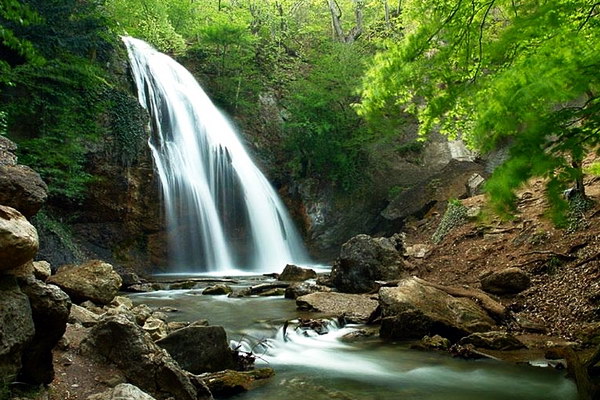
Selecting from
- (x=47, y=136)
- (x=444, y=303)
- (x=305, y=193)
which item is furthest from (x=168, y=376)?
(x=305, y=193)

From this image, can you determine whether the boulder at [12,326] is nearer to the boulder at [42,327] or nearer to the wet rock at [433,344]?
the boulder at [42,327]

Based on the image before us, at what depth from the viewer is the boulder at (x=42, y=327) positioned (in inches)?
143

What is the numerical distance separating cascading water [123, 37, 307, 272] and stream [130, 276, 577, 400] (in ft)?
35.8

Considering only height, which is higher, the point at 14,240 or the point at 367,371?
the point at 14,240

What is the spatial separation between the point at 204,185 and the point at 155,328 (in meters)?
14.2

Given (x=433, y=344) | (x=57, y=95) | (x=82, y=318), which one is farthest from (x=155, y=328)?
(x=57, y=95)

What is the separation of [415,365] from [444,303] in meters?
1.91

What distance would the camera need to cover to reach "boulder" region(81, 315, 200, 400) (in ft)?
14.3

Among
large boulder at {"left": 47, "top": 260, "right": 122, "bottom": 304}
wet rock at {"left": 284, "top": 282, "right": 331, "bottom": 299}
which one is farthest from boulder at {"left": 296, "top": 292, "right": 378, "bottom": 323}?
large boulder at {"left": 47, "top": 260, "right": 122, "bottom": 304}

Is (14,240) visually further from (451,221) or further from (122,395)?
(451,221)

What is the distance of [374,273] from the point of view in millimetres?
12242

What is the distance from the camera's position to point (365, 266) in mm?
12375

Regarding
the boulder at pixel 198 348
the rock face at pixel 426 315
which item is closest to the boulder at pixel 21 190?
the boulder at pixel 198 348

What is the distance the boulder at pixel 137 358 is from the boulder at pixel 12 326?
1.14 m
